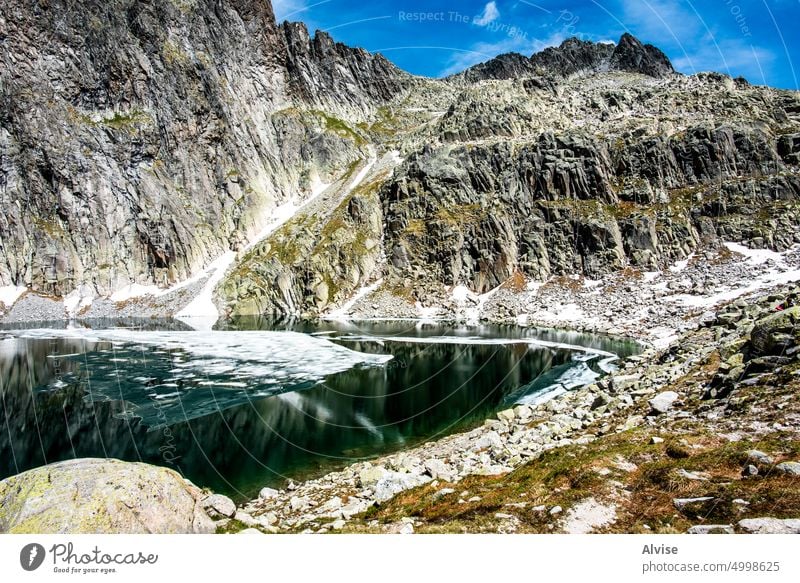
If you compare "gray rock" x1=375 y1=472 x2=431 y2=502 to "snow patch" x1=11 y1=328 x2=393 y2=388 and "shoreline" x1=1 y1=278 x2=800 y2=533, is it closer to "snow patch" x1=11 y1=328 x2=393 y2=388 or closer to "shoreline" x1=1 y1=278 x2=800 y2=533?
"shoreline" x1=1 y1=278 x2=800 y2=533

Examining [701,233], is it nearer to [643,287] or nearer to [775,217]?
[775,217]

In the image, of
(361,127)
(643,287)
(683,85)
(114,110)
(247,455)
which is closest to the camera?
(247,455)

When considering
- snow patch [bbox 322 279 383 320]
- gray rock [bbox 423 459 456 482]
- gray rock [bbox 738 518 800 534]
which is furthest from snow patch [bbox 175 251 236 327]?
gray rock [bbox 738 518 800 534]

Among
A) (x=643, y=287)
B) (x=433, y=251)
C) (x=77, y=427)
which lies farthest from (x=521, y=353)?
(x=433, y=251)

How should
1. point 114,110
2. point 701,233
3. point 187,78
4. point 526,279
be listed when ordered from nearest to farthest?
point 701,233 → point 526,279 → point 114,110 → point 187,78

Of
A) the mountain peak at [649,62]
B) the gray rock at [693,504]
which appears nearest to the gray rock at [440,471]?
the gray rock at [693,504]

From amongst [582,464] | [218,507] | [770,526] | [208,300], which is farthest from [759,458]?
[208,300]
